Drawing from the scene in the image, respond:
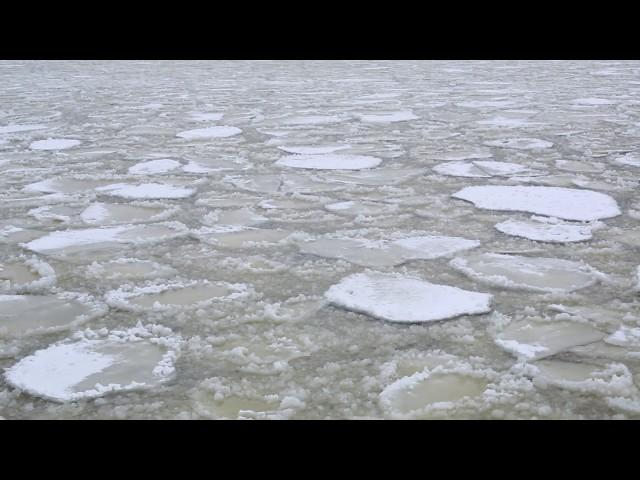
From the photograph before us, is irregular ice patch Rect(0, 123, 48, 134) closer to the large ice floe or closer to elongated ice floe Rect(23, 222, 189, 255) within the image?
elongated ice floe Rect(23, 222, 189, 255)

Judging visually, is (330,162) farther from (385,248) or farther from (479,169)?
(385,248)

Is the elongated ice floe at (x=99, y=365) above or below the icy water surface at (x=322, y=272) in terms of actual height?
below

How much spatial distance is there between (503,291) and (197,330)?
27.5 inches

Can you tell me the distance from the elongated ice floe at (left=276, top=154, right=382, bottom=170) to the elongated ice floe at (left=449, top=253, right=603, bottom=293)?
4.05 ft

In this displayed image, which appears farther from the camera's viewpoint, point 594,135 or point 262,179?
point 594,135

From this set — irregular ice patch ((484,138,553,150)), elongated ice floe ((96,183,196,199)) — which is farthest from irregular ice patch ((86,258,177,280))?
irregular ice patch ((484,138,553,150))

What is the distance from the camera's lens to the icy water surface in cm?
121

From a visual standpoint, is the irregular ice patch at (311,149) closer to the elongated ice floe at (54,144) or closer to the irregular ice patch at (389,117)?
the irregular ice patch at (389,117)

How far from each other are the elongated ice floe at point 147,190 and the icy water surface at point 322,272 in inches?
0.6

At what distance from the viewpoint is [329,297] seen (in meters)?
1.61

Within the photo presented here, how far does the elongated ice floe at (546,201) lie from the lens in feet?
7.36

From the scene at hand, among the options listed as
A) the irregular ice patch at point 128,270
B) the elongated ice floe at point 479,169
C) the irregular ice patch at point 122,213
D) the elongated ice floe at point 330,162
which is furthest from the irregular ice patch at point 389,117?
the irregular ice patch at point 128,270
